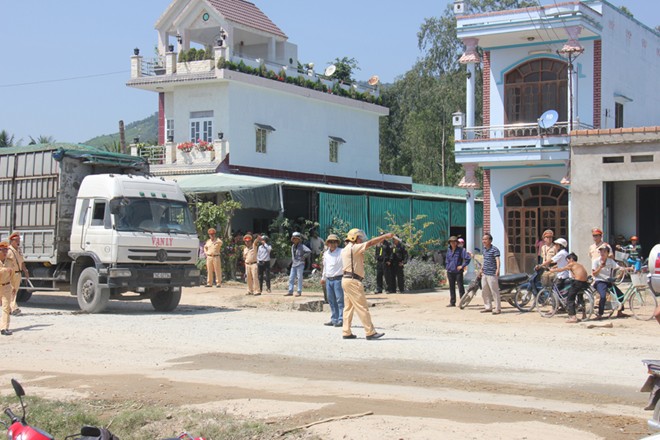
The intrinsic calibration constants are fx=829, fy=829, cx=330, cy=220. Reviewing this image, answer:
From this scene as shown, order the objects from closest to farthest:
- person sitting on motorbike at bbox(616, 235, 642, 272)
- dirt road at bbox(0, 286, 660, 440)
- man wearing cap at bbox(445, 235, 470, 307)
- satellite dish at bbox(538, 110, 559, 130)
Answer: dirt road at bbox(0, 286, 660, 440), man wearing cap at bbox(445, 235, 470, 307), person sitting on motorbike at bbox(616, 235, 642, 272), satellite dish at bbox(538, 110, 559, 130)

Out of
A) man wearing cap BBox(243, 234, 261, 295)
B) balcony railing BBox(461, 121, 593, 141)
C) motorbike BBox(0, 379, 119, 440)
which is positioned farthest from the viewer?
balcony railing BBox(461, 121, 593, 141)

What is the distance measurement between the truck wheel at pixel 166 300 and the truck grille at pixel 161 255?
963mm

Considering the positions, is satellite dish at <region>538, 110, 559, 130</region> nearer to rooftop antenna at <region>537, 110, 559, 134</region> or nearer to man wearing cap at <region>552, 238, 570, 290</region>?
rooftop antenna at <region>537, 110, 559, 134</region>

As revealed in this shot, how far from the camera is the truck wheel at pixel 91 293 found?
57.9ft

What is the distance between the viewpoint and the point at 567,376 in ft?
34.2

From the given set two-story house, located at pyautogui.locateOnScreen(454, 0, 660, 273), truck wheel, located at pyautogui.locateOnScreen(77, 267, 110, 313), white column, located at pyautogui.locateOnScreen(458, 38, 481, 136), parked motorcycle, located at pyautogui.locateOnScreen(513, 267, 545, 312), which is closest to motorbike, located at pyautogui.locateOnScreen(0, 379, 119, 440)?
truck wheel, located at pyautogui.locateOnScreen(77, 267, 110, 313)

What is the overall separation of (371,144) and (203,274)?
15.3 meters

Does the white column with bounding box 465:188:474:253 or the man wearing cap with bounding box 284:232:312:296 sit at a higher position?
the white column with bounding box 465:188:474:253

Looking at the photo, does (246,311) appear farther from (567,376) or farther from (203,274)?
(567,376)

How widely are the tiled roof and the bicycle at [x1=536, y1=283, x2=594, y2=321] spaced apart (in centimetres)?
1997

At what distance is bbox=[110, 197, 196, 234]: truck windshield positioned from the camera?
688 inches

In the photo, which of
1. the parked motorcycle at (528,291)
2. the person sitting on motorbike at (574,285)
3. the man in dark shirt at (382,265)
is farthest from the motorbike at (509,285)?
the man in dark shirt at (382,265)

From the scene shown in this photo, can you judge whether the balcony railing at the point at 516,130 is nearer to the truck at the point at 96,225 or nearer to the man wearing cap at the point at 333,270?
the truck at the point at 96,225

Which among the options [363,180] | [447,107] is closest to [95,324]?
[363,180]
